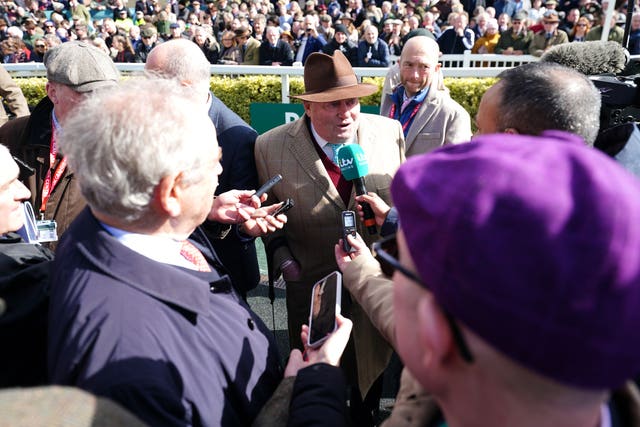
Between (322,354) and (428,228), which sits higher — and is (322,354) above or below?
below

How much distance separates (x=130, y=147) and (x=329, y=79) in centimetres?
166

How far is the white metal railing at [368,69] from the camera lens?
7965mm

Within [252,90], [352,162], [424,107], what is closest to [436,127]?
[424,107]

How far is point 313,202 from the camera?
104 inches

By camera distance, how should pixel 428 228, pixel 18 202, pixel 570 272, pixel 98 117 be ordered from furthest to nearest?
1. pixel 18 202
2. pixel 98 117
3. pixel 428 228
4. pixel 570 272

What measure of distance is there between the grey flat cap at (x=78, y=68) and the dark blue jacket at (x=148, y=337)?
1.51 meters

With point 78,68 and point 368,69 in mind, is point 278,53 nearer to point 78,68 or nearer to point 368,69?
point 368,69

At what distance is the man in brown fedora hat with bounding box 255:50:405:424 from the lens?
2654 mm

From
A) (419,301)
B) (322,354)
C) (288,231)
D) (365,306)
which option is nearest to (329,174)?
(288,231)

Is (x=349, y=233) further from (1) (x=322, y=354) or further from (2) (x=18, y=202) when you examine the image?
(2) (x=18, y=202)

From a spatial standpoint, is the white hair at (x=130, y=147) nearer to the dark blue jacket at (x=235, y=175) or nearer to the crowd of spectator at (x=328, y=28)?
the dark blue jacket at (x=235, y=175)

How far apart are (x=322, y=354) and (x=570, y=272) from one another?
0.99 m

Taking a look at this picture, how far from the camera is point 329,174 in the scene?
2.71m

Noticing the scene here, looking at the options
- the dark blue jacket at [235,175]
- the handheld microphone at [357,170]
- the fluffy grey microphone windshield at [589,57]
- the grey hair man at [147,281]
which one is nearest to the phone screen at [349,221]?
the handheld microphone at [357,170]
